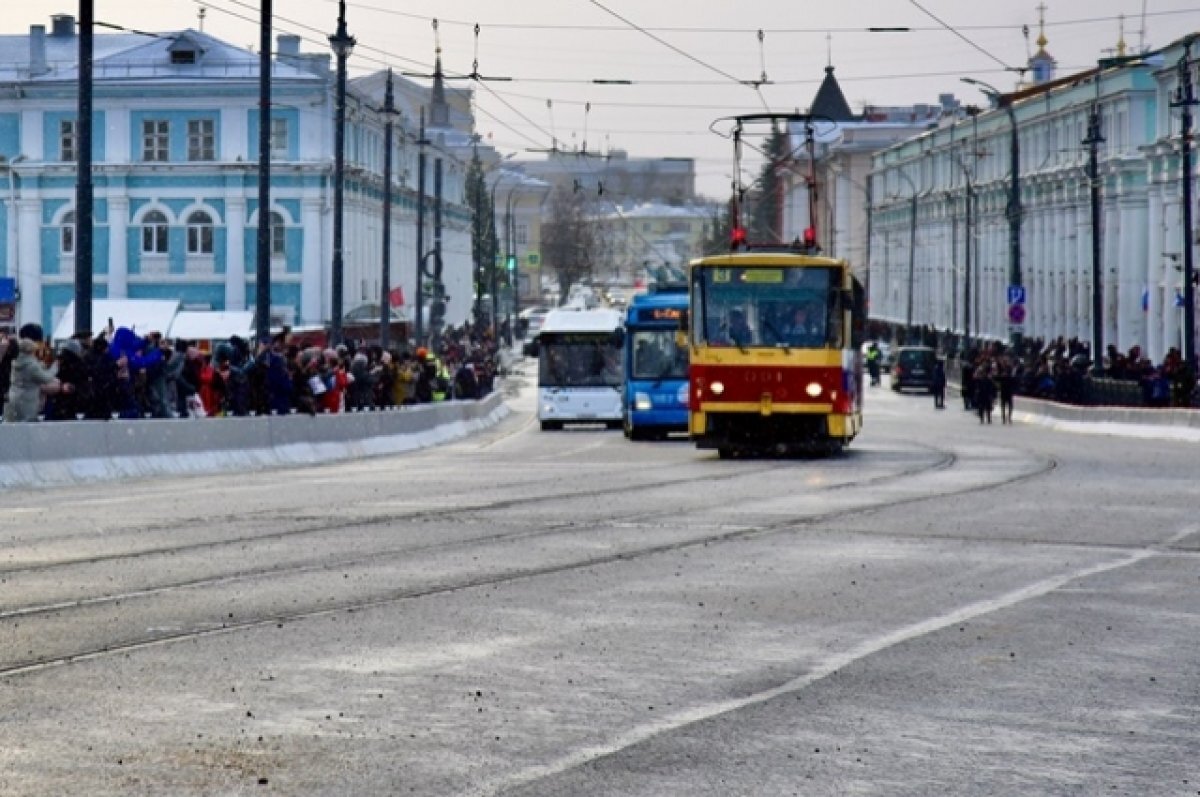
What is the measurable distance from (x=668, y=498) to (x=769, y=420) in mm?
10542

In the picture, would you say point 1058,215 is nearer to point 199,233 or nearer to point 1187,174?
point 199,233

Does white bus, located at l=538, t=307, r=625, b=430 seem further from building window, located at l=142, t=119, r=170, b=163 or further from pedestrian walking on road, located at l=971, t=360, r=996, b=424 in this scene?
building window, located at l=142, t=119, r=170, b=163

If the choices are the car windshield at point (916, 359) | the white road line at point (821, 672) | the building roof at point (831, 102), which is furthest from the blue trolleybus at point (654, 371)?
the building roof at point (831, 102)

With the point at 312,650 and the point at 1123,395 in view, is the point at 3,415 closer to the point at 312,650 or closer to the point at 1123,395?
the point at 312,650

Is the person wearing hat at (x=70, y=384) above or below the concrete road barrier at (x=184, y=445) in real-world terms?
above

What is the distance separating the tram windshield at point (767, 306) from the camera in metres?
35.8

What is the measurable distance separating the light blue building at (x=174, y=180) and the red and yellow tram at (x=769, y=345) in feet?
206

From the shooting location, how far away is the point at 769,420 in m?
35.9

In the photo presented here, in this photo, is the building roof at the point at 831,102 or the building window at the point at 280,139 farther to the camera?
the building roof at the point at 831,102

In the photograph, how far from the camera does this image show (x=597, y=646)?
508 inches

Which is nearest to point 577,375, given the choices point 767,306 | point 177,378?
point 767,306

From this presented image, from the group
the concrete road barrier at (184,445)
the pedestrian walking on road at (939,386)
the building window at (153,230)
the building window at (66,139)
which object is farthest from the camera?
the building window at (153,230)

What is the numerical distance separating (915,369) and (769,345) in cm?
6073

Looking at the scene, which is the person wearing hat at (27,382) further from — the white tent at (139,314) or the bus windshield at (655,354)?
the white tent at (139,314)
